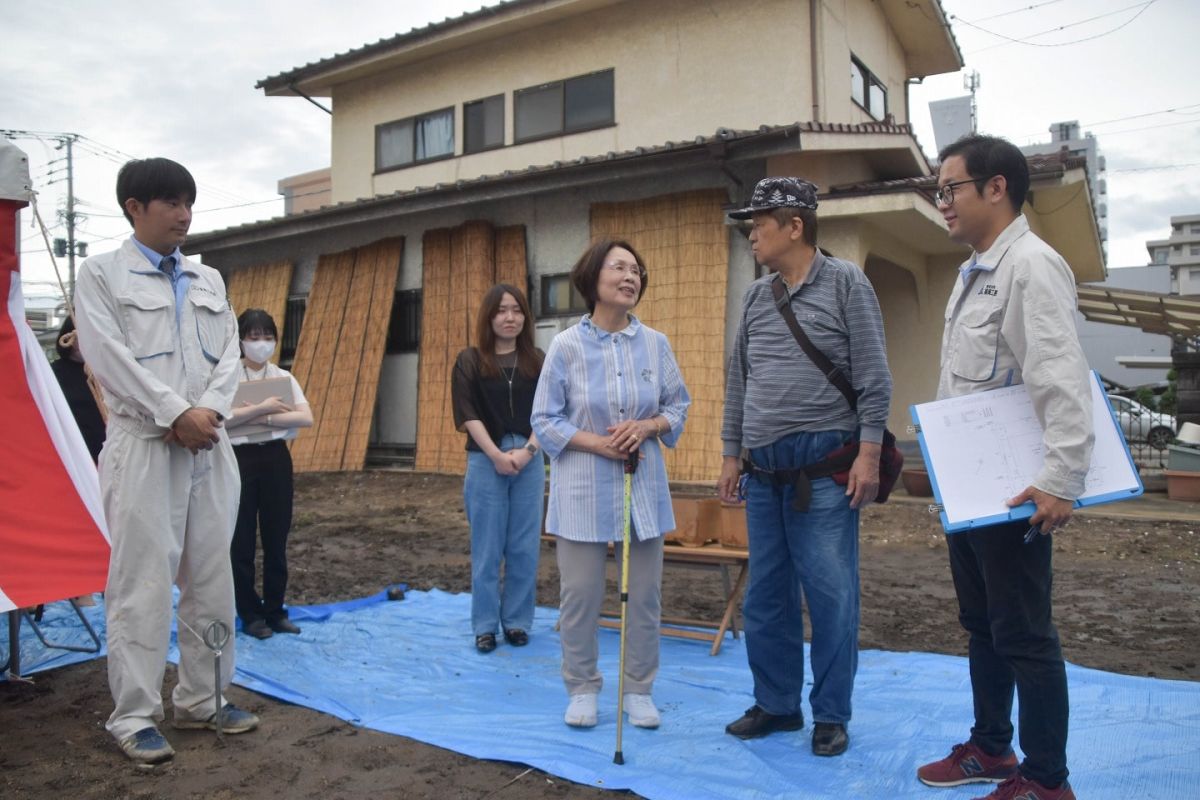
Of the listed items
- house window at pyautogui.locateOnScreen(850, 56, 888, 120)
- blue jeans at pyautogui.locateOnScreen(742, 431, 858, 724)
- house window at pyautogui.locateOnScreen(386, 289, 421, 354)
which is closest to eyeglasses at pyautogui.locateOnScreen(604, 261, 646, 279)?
blue jeans at pyautogui.locateOnScreen(742, 431, 858, 724)

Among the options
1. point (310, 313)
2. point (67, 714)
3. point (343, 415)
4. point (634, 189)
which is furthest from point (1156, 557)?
point (310, 313)

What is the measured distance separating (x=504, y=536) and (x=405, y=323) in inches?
353

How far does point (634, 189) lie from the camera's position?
11.3 metres

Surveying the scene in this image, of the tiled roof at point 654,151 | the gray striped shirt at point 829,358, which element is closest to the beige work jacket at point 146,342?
the gray striped shirt at point 829,358

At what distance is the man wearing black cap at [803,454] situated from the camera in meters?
3.33

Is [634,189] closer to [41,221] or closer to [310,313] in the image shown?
[310,313]

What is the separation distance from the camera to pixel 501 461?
496cm

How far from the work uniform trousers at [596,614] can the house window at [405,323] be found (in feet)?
32.9

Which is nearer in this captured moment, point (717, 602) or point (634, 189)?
point (717, 602)

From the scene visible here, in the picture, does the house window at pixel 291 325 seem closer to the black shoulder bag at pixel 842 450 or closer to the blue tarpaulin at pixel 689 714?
Answer: the blue tarpaulin at pixel 689 714

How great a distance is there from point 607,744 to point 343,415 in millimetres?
10861

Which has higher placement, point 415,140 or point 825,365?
point 415,140

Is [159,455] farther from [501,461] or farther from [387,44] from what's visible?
[387,44]

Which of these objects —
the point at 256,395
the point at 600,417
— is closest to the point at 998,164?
the point at 600,417
